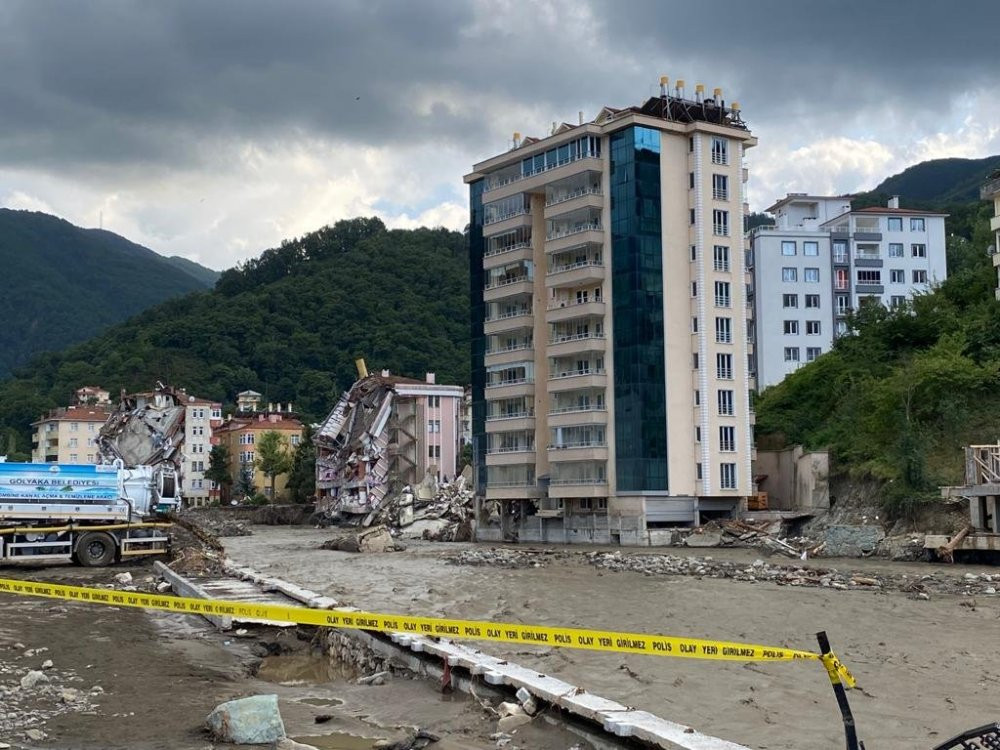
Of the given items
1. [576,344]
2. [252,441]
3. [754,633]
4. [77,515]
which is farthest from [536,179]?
[252,441]

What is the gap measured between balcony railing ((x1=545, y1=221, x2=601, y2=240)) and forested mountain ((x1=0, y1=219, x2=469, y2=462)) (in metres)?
79.2

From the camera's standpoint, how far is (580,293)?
200 feet

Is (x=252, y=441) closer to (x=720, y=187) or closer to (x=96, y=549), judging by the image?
(x=720, y=187)

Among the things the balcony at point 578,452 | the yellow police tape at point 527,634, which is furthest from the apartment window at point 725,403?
the yellow police tape at point 527,634

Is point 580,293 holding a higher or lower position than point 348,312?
lower

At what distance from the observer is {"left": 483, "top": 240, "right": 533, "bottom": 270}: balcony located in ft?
210

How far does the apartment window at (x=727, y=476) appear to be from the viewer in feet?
188

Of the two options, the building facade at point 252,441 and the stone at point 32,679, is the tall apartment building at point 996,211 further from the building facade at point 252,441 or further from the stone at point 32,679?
the building facade at point 252,441

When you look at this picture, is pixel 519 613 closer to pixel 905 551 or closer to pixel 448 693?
pixel 448 693

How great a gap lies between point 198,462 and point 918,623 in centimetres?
Answer: 12160

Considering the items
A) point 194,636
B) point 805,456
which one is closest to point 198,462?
point 805,456

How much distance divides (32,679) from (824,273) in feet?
283

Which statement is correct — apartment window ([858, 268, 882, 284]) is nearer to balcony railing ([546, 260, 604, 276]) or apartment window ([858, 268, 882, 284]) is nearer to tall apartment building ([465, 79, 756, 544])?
tall apartment building ([465, 79, 756, 544])

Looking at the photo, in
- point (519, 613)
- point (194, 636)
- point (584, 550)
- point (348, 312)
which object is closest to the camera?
point (194, 636)
